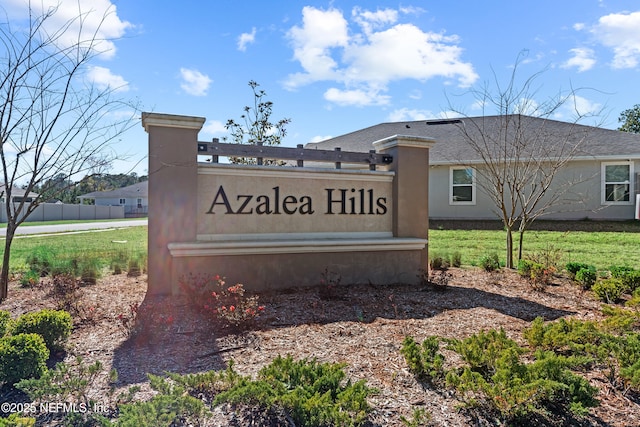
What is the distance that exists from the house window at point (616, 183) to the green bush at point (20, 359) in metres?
17.4

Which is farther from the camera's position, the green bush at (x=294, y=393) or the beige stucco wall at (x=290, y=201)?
the beige stucco wall at (x=290, y=201)

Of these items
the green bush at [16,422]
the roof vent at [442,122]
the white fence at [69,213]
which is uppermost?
the roof vent at [442,122]

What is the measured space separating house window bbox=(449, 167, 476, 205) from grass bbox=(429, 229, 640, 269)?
3130 mm

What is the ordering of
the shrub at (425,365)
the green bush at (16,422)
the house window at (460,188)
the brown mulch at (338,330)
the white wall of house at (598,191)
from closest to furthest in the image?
the green bush at (16,422)
the brown mulch at (338,330)
the shrub at (425,365)
the white wall of house at (598,191)
the house window at (460,188)

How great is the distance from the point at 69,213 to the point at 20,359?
41.3 meters

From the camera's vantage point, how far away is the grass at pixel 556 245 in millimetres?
9337

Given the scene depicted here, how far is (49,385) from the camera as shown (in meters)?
2.61

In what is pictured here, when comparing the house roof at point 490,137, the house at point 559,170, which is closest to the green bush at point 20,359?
the house roof at point 490,137

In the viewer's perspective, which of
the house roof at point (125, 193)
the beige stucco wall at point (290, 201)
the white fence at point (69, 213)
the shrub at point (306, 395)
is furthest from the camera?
the house roof at point (125, 193)

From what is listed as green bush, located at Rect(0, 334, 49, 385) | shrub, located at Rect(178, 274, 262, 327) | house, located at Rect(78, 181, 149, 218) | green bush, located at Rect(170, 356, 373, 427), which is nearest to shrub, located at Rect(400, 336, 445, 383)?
green bush, located at Rect(170, 356, 373, 427)

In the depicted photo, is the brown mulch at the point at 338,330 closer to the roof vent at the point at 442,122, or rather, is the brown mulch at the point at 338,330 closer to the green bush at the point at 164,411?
the green bush at the point at 164,411

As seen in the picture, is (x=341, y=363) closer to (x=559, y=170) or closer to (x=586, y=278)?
(x=586, y=278)

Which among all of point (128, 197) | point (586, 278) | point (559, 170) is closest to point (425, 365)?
point (586, 278)

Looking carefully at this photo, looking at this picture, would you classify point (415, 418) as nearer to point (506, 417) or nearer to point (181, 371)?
point (506, 417)
